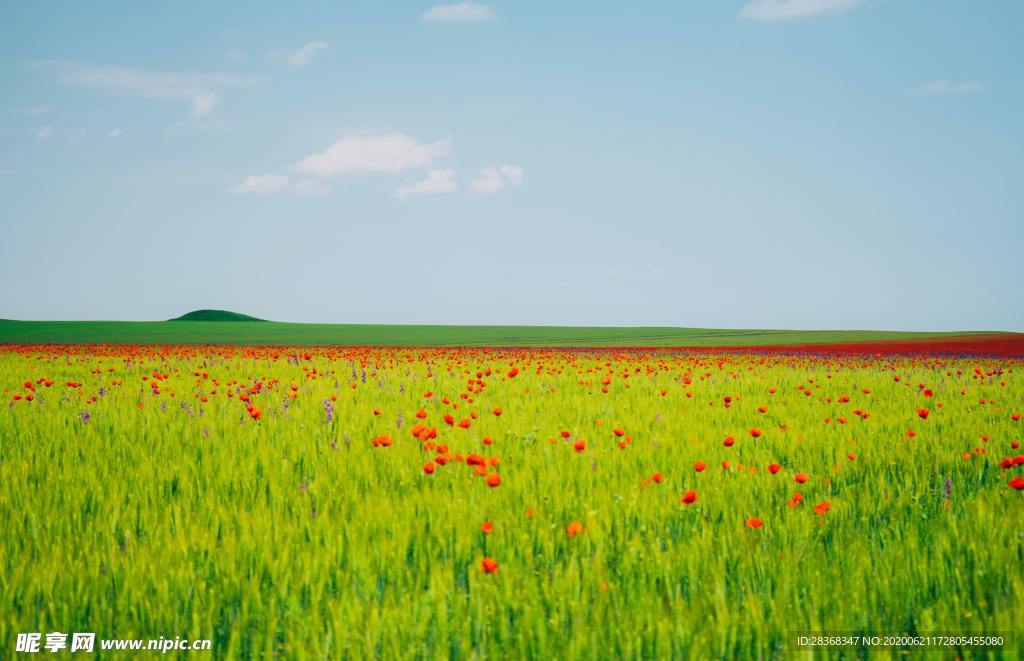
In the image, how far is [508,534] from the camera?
3299 millimetres

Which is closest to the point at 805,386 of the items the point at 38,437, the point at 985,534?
the point at 985,534

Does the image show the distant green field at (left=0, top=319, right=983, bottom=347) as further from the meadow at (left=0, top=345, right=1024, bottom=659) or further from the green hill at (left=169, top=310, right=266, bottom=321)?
the green hill at (left=169, top=310, right=266, bottom=321)

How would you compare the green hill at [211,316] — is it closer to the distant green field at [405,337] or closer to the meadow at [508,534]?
the distant green field at [405,337]

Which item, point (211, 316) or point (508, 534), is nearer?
point (508, 534)

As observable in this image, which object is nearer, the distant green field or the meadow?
the meadow

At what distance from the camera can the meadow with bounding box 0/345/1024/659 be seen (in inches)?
96.6

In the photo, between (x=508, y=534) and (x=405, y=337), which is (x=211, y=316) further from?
(x=508, y=534)

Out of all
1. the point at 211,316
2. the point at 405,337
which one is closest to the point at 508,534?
the point at 405,337

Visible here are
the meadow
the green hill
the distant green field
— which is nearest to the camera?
the meadow

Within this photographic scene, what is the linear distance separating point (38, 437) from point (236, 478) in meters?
3.00

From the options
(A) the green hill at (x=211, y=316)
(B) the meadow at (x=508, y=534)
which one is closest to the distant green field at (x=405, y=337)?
(B) the meadow at (x=508, y=534)

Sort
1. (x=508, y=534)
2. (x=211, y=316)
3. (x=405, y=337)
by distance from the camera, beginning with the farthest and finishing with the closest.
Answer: (x=211, y=316), (x=405, y=337), (x=508, y=534)

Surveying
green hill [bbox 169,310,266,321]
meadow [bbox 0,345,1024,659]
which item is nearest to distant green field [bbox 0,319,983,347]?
meadow [bbox 0,345,1024,659]

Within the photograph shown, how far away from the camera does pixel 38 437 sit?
19.8ft
